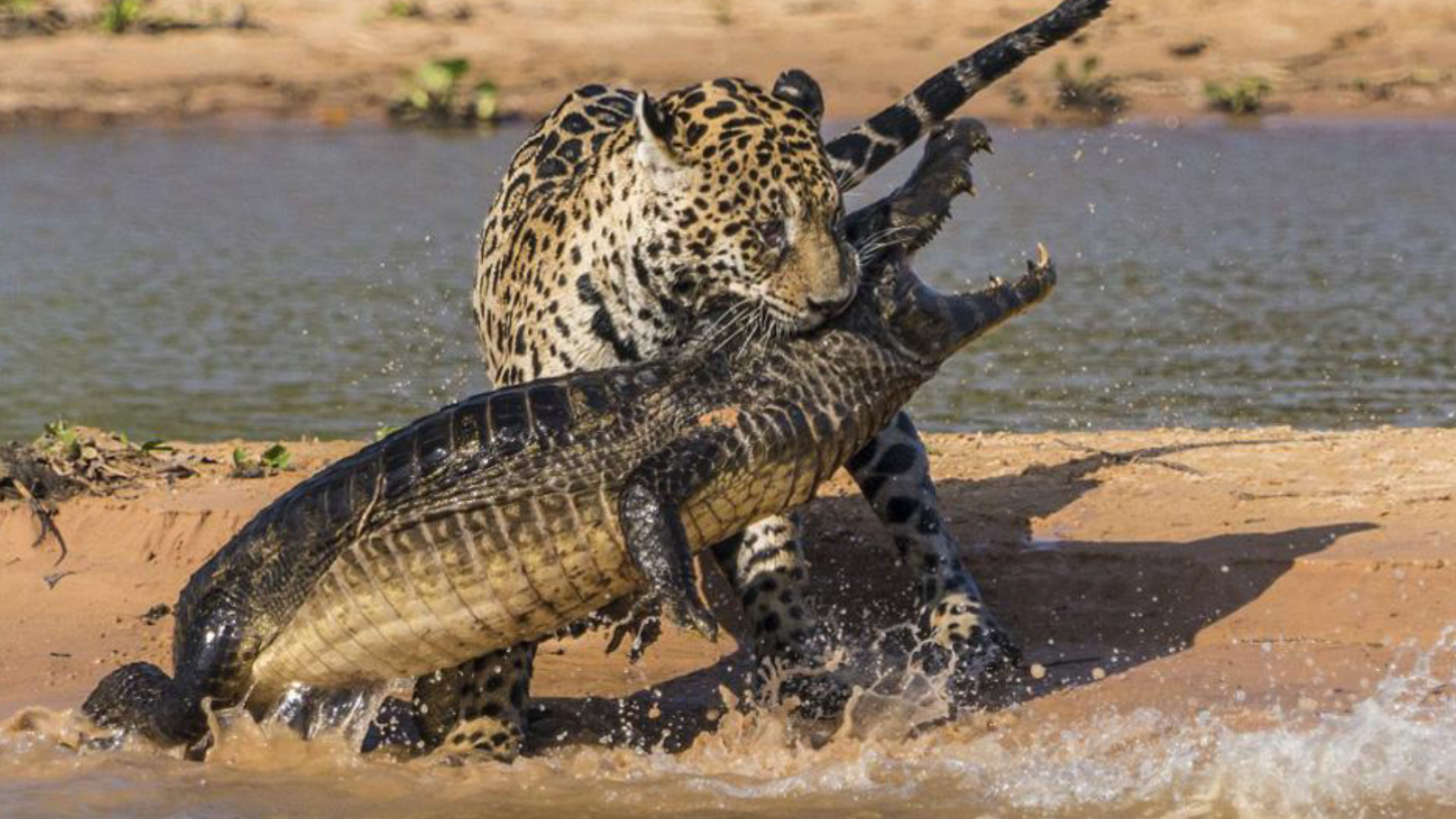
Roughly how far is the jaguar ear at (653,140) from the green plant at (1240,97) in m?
15.5

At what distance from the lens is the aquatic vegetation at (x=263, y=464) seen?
8500 millimetres

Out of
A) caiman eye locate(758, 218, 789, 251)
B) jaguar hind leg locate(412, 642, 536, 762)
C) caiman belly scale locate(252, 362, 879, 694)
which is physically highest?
caiman eye locate(758, 218, 789, 251)

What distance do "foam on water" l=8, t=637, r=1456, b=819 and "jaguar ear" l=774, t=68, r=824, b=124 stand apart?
179 centimetres

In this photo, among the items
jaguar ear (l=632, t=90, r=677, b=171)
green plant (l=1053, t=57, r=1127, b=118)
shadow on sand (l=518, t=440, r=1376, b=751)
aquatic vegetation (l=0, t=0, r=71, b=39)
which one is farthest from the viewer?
aquatic vegetation (l=0, t=0, r=71, b=39)

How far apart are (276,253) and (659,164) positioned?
9881mm

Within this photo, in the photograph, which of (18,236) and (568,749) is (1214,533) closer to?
(568,749)

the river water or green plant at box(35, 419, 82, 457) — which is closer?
the river water

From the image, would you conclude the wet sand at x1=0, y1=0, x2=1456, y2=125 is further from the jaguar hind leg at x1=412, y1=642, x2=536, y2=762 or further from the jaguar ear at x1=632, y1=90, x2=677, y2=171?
the jaguar hind leg at x1=412, y1=642, x2=536, y2=762

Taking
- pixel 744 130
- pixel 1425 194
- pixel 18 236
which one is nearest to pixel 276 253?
pixel 18 236

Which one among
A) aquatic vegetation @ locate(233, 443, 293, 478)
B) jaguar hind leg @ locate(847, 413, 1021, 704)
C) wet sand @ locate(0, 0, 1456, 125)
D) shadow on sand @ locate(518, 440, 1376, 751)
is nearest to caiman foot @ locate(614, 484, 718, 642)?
shadow on sand @ locate(518, 440, 1376, 751)

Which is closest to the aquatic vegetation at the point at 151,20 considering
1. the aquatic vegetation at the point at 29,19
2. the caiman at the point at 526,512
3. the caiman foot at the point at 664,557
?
the aquatic vegetation at the point at 29,19

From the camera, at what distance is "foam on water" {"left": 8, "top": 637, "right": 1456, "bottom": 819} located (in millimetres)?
5992

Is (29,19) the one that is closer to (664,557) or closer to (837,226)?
(837,226)

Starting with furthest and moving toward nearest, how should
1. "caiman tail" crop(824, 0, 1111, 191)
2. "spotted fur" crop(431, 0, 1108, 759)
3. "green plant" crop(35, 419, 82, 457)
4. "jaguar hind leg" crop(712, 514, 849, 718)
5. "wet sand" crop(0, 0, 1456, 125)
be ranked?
"wet sand" crop(0, 0, 1456, 125), "green plant" crop(35, 419, 82, 457), "caiman tail" crop(824, 0, 1111, 191), "jaguar hind leg" crop(712, 514, 849, 718), "spotted fur" crop(431, 0, 1108, 759)
